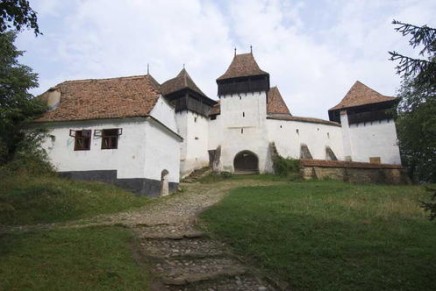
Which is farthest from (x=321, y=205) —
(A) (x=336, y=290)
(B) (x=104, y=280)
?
(B) (x=104, y=280)

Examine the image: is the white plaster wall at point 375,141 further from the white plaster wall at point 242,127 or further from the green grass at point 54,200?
the green grass at point 54,200

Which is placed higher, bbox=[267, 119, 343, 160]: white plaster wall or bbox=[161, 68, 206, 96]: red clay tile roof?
bbox=[161, 68, 206, 96]: red clay tile roof

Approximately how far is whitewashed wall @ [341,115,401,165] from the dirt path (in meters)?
24.0

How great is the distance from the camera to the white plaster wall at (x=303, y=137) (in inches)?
1187

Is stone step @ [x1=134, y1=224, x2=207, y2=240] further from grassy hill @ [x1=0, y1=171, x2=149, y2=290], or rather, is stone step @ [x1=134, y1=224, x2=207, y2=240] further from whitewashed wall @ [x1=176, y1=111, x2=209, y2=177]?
whitewashed wall @ [x1=176, y1=111, x2=209, y2=177]

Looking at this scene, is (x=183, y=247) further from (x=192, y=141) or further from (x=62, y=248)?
(x=192, y=141)

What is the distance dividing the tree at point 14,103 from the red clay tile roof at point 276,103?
792 inches

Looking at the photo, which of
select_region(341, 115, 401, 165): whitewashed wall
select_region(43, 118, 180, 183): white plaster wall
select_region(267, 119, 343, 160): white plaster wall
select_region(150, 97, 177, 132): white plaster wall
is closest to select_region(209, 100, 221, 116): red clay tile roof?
select_region(267, 119, 343, 160): white plaster wall

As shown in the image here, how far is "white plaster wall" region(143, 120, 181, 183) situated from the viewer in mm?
17297

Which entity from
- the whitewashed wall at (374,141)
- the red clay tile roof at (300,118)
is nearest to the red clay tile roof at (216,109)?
the red clay tile roof at (300,118)

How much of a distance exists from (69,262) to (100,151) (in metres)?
11.3

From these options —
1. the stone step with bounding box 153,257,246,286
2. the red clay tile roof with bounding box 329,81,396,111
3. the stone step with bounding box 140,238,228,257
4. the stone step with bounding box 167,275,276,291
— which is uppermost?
the red clay tile roof with bounding box 329,81,396,111

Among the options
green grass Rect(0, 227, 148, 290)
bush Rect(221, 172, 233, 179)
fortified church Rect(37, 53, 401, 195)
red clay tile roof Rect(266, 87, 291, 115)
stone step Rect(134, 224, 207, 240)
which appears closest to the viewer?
green grass Rect(0, 227, 148, 290)

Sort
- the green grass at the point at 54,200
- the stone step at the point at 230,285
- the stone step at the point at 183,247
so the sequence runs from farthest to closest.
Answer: the green grass at the point at 54,200
the stone step at the point at 183,247
the stone step at the point at 230,285
